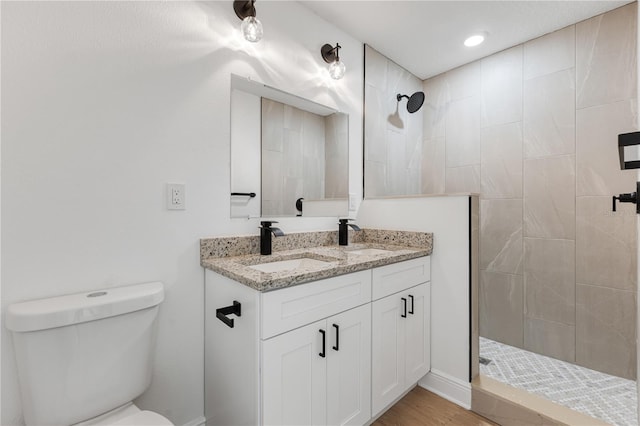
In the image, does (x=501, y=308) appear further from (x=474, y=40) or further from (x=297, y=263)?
(x=474, y=40)

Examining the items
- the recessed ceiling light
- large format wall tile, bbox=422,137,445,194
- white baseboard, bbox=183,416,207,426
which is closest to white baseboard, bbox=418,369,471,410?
white baseboard, bbox=183,416,207,426

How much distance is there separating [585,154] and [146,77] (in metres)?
2.53

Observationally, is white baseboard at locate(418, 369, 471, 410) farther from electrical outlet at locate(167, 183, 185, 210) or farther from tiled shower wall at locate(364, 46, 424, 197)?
electrical outlet at locate(167, 183, 185, 210)

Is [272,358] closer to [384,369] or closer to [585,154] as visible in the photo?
[384,369]

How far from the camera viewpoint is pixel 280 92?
164 cm

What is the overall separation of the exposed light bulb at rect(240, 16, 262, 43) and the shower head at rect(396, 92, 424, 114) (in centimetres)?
144

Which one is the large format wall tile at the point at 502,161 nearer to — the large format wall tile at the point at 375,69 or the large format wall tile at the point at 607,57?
the large format wall tile at the point at 607,57

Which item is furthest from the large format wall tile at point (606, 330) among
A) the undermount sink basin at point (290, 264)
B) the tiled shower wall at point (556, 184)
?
the undermount sink basin at point (290, 264)

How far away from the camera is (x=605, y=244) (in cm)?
181

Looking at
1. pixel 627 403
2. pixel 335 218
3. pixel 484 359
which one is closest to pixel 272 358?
pixel 335 218

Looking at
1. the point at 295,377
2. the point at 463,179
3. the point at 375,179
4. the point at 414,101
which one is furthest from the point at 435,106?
the point at 295,377

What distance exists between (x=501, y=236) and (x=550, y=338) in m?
0.76

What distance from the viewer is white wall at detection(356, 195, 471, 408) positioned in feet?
5.26

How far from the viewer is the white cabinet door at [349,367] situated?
1.18 m
